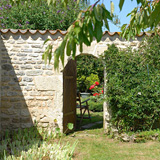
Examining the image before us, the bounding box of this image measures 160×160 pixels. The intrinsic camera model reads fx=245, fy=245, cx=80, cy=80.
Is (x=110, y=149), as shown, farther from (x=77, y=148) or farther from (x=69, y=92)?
(x=69, y=92)

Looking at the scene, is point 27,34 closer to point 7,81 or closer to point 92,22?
point 7,81

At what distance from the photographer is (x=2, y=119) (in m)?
6.03

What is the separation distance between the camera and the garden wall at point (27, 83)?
599 centimetres

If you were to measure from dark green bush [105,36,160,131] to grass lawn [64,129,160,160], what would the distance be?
527 millimetres

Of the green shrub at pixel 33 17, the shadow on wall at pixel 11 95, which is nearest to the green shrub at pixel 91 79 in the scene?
the green shrub at pixel 33 17

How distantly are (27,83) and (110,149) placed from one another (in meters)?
2.53

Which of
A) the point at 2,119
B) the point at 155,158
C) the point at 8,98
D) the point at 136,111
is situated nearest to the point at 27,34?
the point at 8,98

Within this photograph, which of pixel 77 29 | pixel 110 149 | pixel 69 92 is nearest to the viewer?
pixel 77 29

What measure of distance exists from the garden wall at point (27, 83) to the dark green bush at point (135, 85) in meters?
0.80

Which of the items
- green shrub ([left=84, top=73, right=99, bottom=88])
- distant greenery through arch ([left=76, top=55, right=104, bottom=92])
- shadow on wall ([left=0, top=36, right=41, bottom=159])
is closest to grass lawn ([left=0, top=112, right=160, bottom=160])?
shadow on wall ([left=0, top=36, right=41, bottom=159])

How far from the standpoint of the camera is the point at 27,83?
6.00m

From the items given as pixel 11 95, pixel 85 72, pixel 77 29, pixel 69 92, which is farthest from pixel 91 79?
pixel 77 29

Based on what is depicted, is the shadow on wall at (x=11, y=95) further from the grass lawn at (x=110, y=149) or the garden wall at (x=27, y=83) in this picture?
the grass lawn at (x=110, y=149)

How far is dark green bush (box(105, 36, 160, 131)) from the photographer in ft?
18.1
